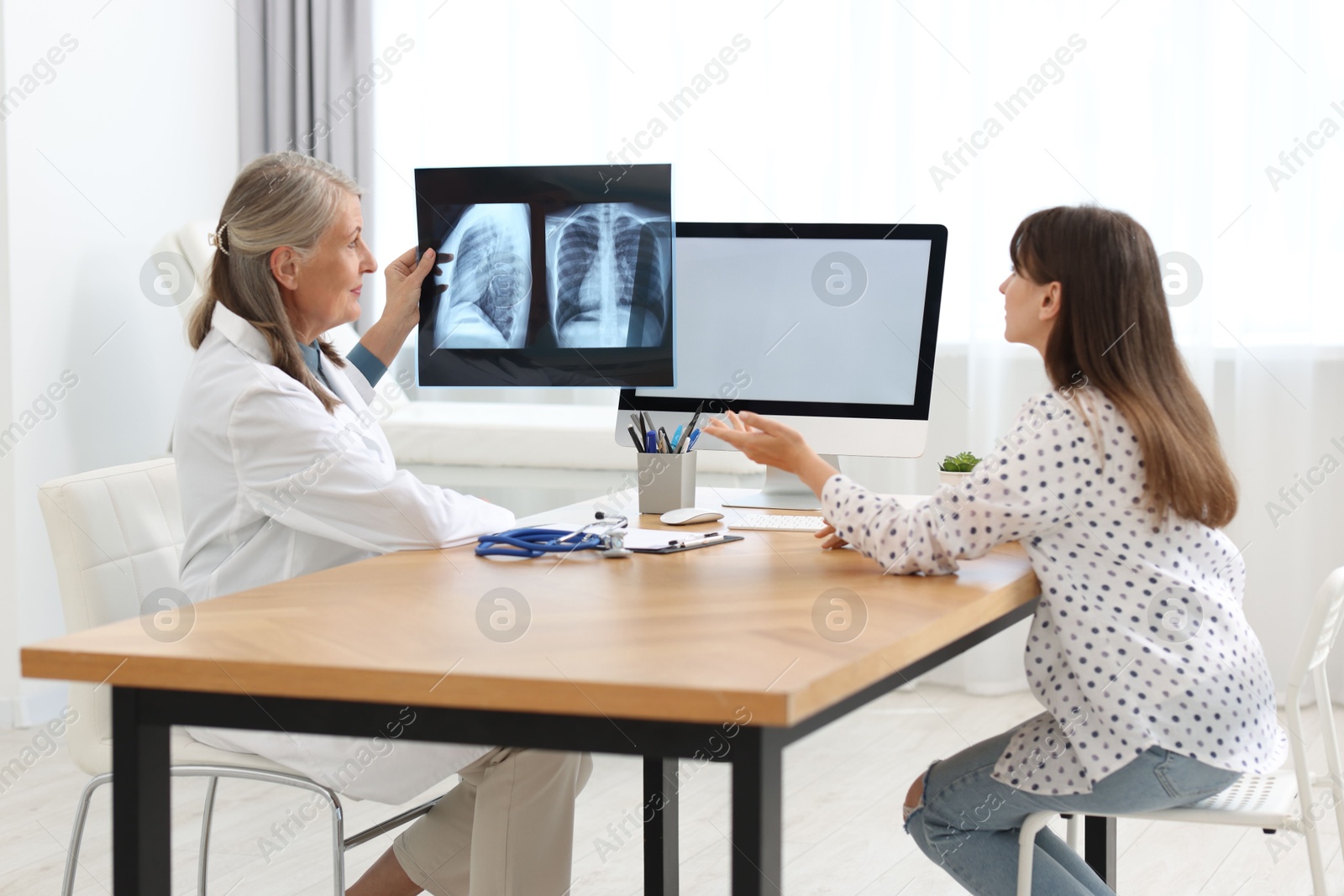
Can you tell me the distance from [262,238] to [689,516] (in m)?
0.70

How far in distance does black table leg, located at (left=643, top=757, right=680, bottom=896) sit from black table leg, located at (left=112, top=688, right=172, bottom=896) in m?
0.81

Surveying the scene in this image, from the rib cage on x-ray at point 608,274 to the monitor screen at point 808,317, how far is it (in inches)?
6.5

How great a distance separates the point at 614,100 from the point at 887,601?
270cm

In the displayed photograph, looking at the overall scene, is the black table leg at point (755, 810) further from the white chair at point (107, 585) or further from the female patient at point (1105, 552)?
the white chair at point (107, 585)

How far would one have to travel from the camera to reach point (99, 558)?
162 cm

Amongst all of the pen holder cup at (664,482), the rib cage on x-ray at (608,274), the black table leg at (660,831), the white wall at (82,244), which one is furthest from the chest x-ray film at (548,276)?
the white wall at (82,244)

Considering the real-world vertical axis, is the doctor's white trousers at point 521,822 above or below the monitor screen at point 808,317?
below

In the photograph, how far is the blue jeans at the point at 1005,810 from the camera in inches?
53.6

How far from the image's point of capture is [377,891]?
1759 mm

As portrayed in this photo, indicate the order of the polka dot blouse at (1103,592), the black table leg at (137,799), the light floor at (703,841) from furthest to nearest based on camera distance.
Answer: the light floor at (703,841) → the polka dot blouse at (1103,592) → the black table leg at (137,799)

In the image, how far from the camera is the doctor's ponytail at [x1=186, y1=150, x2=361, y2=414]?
1729 mm

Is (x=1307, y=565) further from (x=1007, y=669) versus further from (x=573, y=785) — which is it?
(x=573, y=785)

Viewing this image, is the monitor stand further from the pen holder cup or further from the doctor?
the doctor

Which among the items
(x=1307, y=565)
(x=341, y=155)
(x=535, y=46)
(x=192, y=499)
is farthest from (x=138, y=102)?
(x=1307, y=565)
